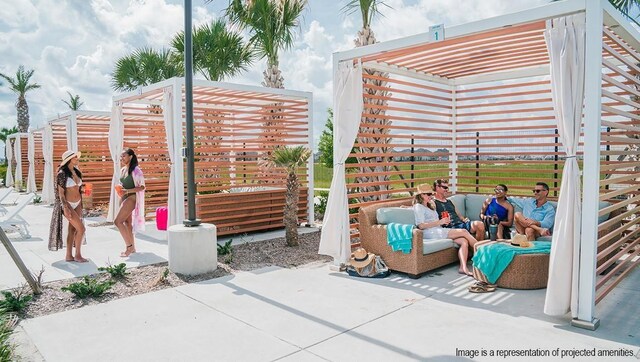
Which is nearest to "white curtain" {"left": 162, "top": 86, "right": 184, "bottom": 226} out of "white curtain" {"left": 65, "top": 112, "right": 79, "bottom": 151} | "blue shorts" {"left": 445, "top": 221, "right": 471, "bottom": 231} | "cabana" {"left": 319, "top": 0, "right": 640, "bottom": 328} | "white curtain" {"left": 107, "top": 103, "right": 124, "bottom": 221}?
"white curtain" {"left": 107, "top": 103, "right": 124, "bottom": 221}

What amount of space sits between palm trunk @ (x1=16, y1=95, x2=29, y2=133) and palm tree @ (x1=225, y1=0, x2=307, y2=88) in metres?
24.6

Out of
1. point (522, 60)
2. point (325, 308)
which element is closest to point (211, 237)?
point (325, 308)

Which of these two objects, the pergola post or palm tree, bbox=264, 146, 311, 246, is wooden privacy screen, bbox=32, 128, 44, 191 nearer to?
palm tree, bbox=264, 146, 311, 246

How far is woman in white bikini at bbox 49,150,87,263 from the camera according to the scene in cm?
619

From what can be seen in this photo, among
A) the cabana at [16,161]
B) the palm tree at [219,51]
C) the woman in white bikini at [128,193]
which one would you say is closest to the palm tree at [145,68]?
the palm tree at [219,51]

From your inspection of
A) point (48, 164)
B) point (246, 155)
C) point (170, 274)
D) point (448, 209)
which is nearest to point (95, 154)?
point (48, 164)

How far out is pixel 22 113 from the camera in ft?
101

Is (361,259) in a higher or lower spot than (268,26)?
lower

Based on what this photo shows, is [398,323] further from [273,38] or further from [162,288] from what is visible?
[273,38]

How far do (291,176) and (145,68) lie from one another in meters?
12.9

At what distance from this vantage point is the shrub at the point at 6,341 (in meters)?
3.14

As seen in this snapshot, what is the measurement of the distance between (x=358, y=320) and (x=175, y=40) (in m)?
14.3

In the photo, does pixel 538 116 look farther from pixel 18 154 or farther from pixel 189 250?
pixel 18 154

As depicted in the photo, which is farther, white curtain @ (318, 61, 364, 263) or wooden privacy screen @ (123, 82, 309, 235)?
wooden privacy screen @ (123, 82, 309, 235)
